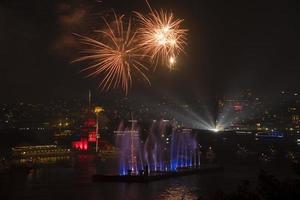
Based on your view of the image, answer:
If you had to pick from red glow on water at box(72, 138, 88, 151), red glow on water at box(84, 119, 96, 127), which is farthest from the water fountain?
red glow on water at box(72, 138, 88, 151)

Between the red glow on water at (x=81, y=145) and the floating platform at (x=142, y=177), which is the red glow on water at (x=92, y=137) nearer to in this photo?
the red glow on water at (x=81, y=145)

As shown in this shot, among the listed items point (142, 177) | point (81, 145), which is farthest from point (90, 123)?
point (142, 177)

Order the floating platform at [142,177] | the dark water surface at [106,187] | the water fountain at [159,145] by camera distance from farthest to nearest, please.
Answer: the water fountain at [159,145]
the floating platform at [142,177]
the dark water surface at [106,187]

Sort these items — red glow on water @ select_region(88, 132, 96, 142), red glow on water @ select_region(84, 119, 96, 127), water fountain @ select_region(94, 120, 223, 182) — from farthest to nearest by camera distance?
1. red glow on water @ select_region(84, 119, 96, 127)
2. red glow on water @ select_region(88, 132, 96, 142)
3. water fountain @ select_region(94, 120, 223, 182)

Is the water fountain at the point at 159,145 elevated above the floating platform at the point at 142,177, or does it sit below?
above

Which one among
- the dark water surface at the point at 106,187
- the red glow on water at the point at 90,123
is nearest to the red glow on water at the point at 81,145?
the red glow on water at the point at 90,123

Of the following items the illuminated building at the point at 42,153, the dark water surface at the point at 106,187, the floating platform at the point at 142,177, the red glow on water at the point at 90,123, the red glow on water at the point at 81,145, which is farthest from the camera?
the red glow on water at the point at 90,123

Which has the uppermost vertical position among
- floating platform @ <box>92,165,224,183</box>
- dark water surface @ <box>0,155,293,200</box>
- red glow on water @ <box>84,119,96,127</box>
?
red glow on water @ <box>84,119,96,127</box>

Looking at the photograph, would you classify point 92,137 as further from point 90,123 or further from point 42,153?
point 42,153

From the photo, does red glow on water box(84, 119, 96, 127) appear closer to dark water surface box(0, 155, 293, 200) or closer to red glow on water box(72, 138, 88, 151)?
red glow on water box(72, 138, 88, 151)

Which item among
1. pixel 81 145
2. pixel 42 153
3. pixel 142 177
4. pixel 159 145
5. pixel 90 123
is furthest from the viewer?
pixel 90 123

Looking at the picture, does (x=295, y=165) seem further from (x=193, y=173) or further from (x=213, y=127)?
(x=213, y=127)

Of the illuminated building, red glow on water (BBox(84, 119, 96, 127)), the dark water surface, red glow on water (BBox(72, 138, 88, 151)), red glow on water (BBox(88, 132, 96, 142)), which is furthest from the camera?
red glow on water (BBox(84, 119, 96, 127))

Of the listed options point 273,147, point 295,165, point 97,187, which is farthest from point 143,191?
point 273,147
